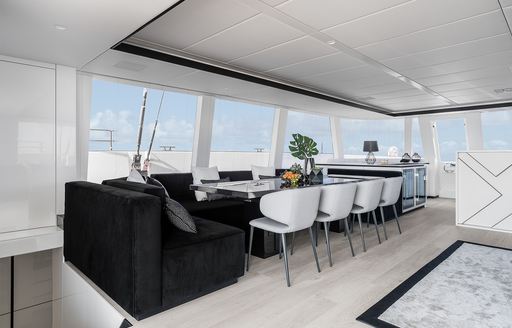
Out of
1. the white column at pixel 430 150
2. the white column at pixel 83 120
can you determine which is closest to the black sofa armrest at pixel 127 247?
the white column at pixel 83 120

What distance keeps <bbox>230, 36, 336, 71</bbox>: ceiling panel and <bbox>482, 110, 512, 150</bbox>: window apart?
22.0 feet

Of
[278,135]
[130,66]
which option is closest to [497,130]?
[278,135]

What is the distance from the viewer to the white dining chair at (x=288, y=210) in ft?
9.82

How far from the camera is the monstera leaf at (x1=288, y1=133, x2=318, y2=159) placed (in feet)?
14.7

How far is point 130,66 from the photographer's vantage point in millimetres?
4320

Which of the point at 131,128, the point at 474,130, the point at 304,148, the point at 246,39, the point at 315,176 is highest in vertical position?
the point at 246,39

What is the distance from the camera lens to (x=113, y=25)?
107 inches

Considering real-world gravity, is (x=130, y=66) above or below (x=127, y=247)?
above

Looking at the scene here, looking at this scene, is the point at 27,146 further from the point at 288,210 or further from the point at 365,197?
the point at 365,197

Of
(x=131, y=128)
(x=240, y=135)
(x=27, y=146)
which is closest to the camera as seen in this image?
(x=27, y=146)

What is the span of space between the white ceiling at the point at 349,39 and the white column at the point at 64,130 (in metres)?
1.25

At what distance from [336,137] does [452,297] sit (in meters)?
7.58

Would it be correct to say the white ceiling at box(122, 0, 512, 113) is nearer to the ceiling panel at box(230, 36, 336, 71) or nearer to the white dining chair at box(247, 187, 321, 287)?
the ceiling panel at box(230, 36, 336, 71)

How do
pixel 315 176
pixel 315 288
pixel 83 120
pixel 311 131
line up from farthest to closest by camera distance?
pixel 311 131, pixel 83 120, pixel 315 176, pixel 315 288
